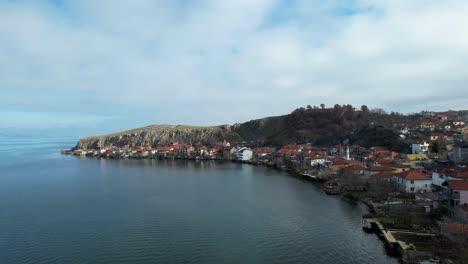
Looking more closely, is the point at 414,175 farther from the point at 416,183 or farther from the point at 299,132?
the point at 299,132

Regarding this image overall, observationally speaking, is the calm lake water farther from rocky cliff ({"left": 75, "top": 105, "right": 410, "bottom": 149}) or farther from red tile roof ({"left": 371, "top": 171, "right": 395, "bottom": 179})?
rocky cliff ({"left": 75, "top": 105, "right": 410, "bottom": 149})


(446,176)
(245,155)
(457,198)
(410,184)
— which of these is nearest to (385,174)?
(410,184)

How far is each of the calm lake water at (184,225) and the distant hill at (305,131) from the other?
57.8ft

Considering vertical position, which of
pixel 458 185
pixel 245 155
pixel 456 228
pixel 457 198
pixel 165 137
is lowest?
pixel 456 228

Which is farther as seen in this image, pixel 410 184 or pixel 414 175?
pixel 414 175

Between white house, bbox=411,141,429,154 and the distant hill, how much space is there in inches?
61.9

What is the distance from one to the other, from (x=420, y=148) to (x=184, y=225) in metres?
23.0

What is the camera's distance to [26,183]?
25.2 m

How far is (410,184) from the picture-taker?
54.4 ft

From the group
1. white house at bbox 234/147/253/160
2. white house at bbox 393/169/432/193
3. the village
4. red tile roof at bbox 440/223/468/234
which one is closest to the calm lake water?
the village

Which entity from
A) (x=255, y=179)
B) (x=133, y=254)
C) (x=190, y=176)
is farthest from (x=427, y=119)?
(x=133, y=254)

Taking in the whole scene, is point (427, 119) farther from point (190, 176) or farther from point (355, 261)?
point (355, 261)

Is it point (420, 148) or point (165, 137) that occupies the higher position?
point (165, 137)

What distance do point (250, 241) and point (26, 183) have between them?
21.9 m
